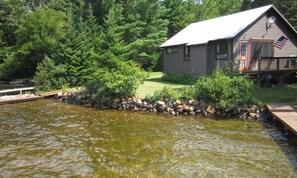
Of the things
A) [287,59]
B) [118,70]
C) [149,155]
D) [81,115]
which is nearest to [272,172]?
[149,155]

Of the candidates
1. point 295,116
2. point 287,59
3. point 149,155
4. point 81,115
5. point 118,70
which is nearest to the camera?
point 149,155

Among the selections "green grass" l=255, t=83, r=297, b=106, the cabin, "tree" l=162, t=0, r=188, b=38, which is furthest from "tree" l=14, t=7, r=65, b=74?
"green grass" l=255, t=83, r=297, b=106

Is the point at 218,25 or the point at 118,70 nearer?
the point at 118,70

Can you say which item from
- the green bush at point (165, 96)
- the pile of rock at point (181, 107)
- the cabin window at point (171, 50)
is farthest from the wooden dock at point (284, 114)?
the cabin window at point (171, 50)

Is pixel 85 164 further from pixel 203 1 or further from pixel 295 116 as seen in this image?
pixel 203 1

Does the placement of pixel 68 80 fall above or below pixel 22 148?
above

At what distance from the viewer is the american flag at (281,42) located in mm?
19389

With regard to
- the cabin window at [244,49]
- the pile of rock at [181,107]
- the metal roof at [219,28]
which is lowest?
the pile of rock at [181,107]

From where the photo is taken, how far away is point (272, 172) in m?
Result: 7.14

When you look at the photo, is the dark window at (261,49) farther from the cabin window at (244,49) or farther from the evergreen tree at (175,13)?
the evergreen tree at (175,13)

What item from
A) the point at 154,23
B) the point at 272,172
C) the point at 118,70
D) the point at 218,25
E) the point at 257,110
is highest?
the point at 154,23

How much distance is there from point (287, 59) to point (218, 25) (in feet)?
18.1

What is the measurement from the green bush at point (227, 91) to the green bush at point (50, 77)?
12517mm

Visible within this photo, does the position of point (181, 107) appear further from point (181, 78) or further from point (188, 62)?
point (188, 62)
